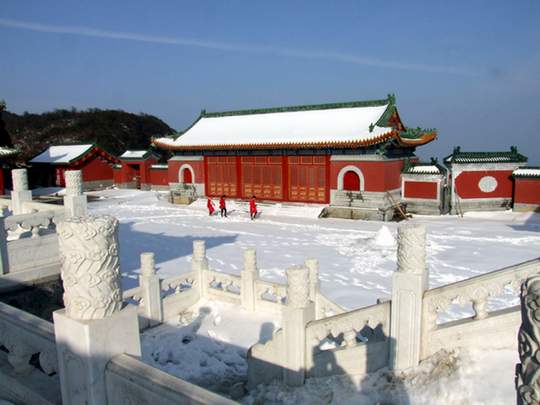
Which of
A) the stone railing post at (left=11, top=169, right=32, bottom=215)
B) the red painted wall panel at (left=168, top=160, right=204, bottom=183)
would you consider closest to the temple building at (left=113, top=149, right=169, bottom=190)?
the red painted wall panel at (left=168, top=160, right=204, bottom=183)

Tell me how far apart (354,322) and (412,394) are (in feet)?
3.16

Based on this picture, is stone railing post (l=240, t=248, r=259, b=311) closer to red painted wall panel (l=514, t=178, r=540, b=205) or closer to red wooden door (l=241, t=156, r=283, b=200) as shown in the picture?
red wooden door (l=241, t=156, r=283, b=200)

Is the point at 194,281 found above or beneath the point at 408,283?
beneath

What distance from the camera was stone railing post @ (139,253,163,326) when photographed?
23.5ft

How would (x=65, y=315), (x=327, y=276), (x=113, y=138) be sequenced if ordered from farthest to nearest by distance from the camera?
(x=113, y=138) < (x=327, y=276) < (x=65, y=315)

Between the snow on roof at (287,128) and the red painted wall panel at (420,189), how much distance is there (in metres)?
2.96

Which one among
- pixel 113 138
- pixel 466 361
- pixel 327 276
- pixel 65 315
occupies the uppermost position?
pixel 113 138

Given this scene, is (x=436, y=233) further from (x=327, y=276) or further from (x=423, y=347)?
(x=423, y=347)

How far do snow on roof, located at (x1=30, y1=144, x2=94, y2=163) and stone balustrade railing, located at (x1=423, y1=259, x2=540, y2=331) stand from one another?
28.9m

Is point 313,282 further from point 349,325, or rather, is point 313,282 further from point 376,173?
point 376,173

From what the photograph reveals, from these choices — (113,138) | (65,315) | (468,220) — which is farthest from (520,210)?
(113,138)

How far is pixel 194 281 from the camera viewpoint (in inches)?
320

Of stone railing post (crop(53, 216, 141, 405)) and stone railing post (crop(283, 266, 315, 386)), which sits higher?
stone railing post (crop(53, 216, 141, 405))

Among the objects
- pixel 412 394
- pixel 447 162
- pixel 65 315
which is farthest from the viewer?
pixel 447 162
